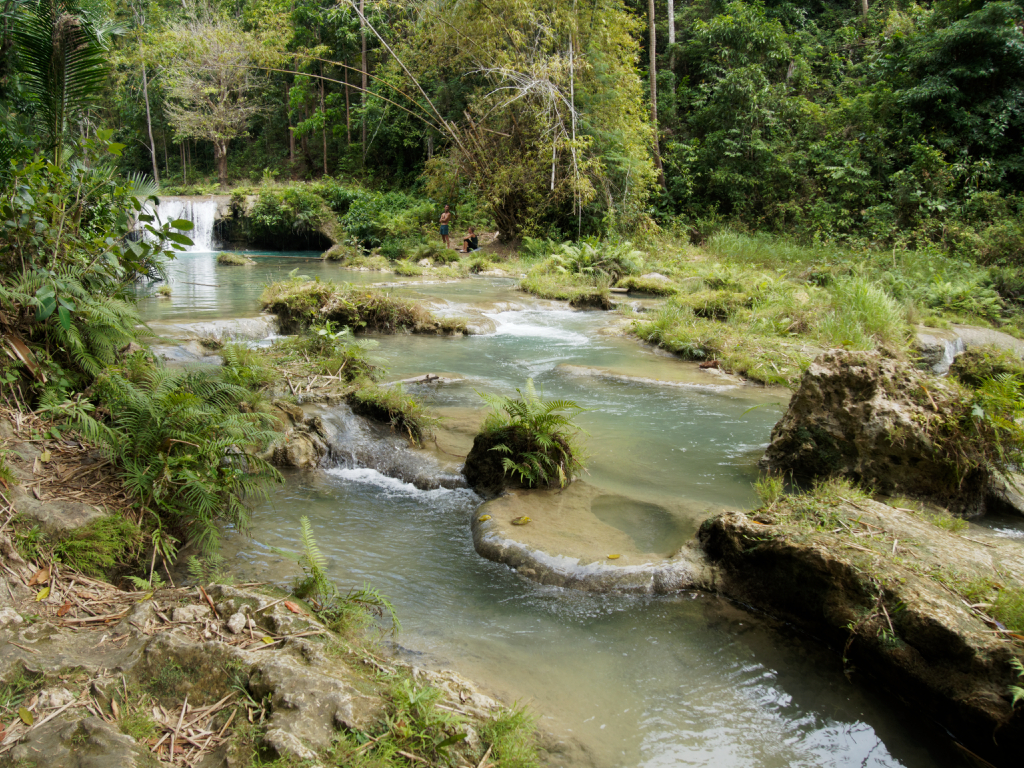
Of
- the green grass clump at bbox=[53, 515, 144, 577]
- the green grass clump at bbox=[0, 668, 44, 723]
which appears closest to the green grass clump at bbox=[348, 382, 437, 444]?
the green grass clump at bbox=[53, 515, 144, 577]

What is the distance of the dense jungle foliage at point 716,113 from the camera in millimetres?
18172

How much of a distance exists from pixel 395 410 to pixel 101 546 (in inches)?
129

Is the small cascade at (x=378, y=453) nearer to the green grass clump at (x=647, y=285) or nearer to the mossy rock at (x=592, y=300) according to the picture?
the mossy rock at (x=592, y=300)

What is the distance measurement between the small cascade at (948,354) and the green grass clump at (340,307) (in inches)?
318

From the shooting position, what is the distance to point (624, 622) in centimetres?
375

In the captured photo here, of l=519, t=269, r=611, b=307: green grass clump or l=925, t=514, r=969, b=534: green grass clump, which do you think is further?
l=519, t=269, r=611, b=307: green grass clump

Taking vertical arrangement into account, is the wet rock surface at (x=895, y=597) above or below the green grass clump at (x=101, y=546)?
below

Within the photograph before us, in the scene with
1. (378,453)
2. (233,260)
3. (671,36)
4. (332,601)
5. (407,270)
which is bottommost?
(332,601)

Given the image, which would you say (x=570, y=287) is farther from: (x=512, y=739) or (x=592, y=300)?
(x=512, y=739)

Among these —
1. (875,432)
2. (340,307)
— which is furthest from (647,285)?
(875,432)

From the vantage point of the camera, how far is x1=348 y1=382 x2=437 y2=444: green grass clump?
6.30m

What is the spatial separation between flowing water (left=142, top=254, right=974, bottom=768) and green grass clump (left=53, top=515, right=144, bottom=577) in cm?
69

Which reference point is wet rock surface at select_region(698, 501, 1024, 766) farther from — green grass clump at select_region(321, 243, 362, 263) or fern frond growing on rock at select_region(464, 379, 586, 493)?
green grass clump at select_region(321, 243, 362, 263)

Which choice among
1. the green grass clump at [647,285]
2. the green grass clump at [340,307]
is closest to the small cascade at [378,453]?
the green grass clump at [340,307]
